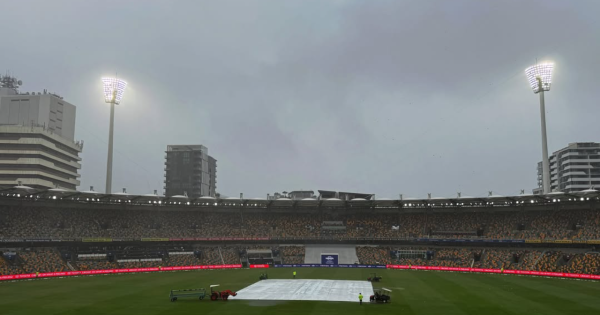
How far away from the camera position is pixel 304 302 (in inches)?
1587

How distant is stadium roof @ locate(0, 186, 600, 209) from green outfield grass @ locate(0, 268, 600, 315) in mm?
19421

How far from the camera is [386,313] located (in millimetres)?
35062

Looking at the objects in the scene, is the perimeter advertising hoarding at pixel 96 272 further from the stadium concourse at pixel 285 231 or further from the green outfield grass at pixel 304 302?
the green outfield grass at pixel 304 302

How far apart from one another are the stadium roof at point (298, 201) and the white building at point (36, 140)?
73.0 meters

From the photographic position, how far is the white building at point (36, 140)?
145m

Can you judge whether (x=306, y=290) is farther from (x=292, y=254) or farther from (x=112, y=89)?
(x=112, y=89)

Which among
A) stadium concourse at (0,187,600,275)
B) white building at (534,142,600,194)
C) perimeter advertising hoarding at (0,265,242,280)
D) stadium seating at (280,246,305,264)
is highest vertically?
white building at (534,142,600,194)

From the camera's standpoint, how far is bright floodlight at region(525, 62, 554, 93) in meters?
79.3

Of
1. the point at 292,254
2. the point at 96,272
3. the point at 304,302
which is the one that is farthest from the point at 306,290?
the point at 292,254

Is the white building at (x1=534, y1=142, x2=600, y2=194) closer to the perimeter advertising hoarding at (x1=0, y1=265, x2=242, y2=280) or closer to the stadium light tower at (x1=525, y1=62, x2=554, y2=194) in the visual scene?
the stadium light tower at (x1=525, y1=62, x2=554, y2=194)

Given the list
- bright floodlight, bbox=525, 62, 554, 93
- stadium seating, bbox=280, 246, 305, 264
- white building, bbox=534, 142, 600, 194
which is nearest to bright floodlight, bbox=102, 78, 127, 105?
stadium seating, bbox=280, 246, 305, 264

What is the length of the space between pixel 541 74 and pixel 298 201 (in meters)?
52.6

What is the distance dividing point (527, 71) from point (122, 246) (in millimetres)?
83257

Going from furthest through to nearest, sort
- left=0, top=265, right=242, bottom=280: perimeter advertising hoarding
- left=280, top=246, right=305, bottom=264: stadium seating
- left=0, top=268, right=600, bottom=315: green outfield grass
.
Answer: left=280, top=246, right=305, bottom=264: stadium seating → left=0, top=265, right=242, bottom=280: perimeter advertising hoarding → left=0, top=268, right=600, bottom=315: green outfield grass
